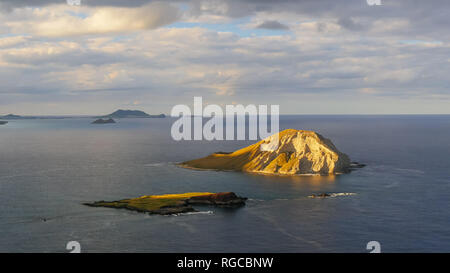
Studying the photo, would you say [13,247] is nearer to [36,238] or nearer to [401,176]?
[36,238]

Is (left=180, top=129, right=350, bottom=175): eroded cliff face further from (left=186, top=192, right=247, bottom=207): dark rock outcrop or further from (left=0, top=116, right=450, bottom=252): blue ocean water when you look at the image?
(left=186, top=192, right=247, bottom=207): dark rock outcrop

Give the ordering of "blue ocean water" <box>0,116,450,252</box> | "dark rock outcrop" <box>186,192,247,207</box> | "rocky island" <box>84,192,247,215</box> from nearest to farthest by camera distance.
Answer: "blue ocean water" <box>0,116,450,252</box>
"rocky island" <box>84,192,247,215</box>
"dark rock outcrop" <box>186,192,247,207</box>

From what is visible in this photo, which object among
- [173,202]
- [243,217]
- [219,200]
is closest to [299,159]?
[219,200]

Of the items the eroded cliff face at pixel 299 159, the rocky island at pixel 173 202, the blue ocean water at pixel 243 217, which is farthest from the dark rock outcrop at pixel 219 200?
the eroded cliff face at pixel 299 159

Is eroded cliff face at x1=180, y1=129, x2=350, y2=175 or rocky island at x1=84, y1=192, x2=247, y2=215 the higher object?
eroded cliff face at x1=180, y1=129, x2=350, y2=175

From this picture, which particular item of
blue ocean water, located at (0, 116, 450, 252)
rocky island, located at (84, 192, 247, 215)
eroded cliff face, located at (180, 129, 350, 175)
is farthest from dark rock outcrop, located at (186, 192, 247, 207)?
eroded cliff face, located at (180, 129, 350, 175)

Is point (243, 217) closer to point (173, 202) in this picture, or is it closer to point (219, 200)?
point (219, 200)

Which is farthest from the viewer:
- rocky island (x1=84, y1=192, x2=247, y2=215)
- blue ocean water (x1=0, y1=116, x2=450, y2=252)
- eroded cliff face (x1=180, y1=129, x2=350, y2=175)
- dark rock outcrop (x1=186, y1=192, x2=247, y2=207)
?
eroded cliff face (x1=180, y1=129, x2=350, y2=175)

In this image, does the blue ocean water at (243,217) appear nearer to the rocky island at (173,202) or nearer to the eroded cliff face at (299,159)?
the rocky island at (173,202)

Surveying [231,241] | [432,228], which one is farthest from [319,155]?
[231,241]
